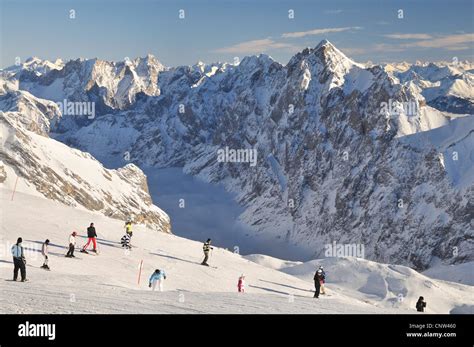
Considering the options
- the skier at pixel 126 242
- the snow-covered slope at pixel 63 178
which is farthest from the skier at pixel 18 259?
the snow-covered slope at pixel 63 178

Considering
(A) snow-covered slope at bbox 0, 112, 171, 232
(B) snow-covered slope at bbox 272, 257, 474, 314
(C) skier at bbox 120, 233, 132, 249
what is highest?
(A) snow-covered slope at bbox 0, 112, 171, 232

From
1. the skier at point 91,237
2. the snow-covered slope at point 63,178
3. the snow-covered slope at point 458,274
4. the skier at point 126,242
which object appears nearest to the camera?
the skier at point 91,237

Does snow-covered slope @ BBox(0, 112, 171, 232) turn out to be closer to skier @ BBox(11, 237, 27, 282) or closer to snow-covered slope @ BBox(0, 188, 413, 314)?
snow-covered slope @ BBox(0, 188, 413, 314)

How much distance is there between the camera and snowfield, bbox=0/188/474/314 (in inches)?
1014

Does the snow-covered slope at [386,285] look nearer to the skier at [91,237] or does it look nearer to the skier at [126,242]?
the skier at [126,242]

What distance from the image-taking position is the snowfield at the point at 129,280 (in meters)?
25.8

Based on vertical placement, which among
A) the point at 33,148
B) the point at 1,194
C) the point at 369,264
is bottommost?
the point at 369,264

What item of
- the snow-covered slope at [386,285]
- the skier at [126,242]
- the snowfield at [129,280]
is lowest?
the snow-covered slope at [386,285]

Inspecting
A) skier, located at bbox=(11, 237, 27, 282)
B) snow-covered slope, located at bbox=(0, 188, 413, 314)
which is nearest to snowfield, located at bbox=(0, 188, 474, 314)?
snow-covered slope, located at bbox=(0, 188, 413, 314)
